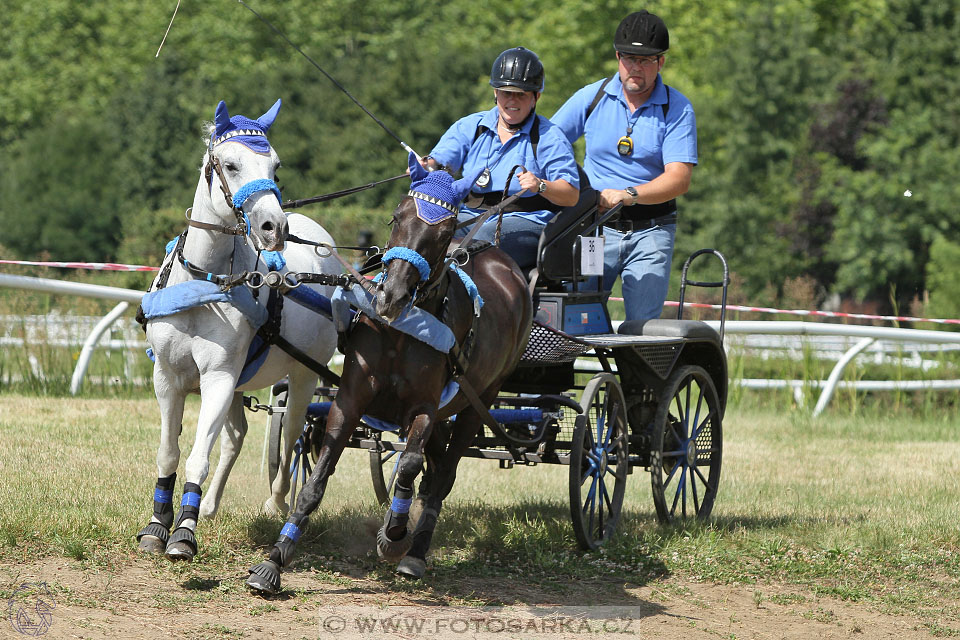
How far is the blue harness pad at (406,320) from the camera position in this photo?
5.23 m

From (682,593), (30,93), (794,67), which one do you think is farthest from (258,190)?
(30,93)

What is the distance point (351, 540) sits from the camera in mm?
6586

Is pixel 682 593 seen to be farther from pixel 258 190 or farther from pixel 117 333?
pixel 117 333

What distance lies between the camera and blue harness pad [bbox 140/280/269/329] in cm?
548

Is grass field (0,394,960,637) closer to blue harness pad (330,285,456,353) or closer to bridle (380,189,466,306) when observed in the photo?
blue harness pad (330,285,456,353)

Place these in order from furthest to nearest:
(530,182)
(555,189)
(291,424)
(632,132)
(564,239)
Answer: (632,132), (564,239), (291,424), (555,189), (530,182)

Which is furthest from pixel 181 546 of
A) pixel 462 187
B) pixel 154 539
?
pixel 462 187

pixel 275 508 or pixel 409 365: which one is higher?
pixel 409 365

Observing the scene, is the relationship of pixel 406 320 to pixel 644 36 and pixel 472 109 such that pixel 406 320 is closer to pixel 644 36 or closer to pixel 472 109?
pixel 644 36

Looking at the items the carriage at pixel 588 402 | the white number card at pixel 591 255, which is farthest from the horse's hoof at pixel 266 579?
the white number card at pixel 591 255

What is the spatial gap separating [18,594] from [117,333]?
25.2 ft

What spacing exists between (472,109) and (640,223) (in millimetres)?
26580

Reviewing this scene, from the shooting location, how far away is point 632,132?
7492 mm

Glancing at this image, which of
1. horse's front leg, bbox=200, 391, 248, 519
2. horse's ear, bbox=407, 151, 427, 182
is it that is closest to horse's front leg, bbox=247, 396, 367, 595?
horse's ear, bbox=407, 151, 427, 182
